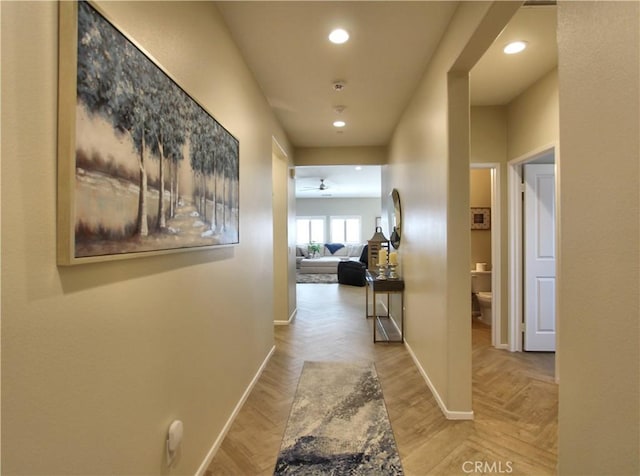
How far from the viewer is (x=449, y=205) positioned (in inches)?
79.9

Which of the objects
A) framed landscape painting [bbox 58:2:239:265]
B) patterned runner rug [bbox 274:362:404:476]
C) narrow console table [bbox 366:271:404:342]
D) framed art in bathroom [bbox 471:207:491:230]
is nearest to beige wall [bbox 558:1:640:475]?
patterned runner rug [bbox 274:362:404:476]

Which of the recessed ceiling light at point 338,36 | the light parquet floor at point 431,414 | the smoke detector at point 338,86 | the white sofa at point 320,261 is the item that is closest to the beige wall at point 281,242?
the light parquet floor at point 431,414

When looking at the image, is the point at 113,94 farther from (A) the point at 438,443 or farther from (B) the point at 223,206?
(A) the point at 438,443

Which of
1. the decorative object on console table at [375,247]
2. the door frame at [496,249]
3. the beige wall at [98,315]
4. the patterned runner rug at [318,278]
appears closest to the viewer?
the beige wall at [98,315]

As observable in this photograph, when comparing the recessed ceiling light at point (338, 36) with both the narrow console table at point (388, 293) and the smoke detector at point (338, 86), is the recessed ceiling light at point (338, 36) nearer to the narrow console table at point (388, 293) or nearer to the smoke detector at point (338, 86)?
the smoke detector at point (338, 86)

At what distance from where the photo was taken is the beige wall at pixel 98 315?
26.5 inches

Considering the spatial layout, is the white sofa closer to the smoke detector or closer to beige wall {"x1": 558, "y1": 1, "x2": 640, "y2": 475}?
the smoke detector

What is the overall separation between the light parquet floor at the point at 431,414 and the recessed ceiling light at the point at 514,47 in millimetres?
2599

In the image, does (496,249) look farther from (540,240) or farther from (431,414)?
(431,414)

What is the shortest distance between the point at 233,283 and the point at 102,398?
1.15 m

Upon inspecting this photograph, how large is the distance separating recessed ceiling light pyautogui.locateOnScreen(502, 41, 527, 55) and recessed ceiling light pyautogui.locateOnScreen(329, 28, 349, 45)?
3.96 ft

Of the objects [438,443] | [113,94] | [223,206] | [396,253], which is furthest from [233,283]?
[396,253]

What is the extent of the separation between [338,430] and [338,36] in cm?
255

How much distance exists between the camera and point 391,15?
1850 millimetres
